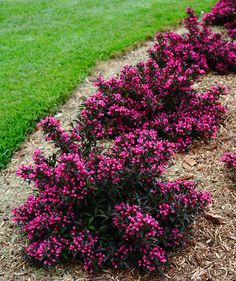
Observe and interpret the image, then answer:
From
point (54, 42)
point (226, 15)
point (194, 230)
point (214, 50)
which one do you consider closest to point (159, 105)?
point (194, 230)

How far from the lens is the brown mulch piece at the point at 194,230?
→ 346 cm

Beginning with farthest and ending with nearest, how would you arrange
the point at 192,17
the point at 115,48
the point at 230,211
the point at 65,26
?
1. the point at 65,26
2. the point at 115,48
3. the point at 192,17
4. the point at 230,211

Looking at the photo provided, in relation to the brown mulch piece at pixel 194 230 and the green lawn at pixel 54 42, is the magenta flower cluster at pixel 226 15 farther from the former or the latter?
the brown mulch piece at pixel 194 230

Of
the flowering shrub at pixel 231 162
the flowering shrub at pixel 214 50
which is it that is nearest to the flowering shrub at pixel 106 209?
the flowering shrub at pixel 231 162

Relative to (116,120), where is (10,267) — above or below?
below

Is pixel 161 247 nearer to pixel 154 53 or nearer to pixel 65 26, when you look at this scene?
pixel 154 53

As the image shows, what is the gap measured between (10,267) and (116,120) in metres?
2.23

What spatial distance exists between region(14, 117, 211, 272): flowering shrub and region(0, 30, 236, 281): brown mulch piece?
0.12 meters

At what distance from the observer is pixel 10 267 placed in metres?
3.62

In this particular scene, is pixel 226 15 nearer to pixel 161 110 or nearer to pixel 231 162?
pixel 161 110

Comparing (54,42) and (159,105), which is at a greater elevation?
(54,42)

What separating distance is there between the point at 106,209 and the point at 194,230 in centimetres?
89

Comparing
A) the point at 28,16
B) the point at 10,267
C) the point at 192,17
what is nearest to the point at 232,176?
the point at 10,267

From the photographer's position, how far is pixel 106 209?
350 cm
